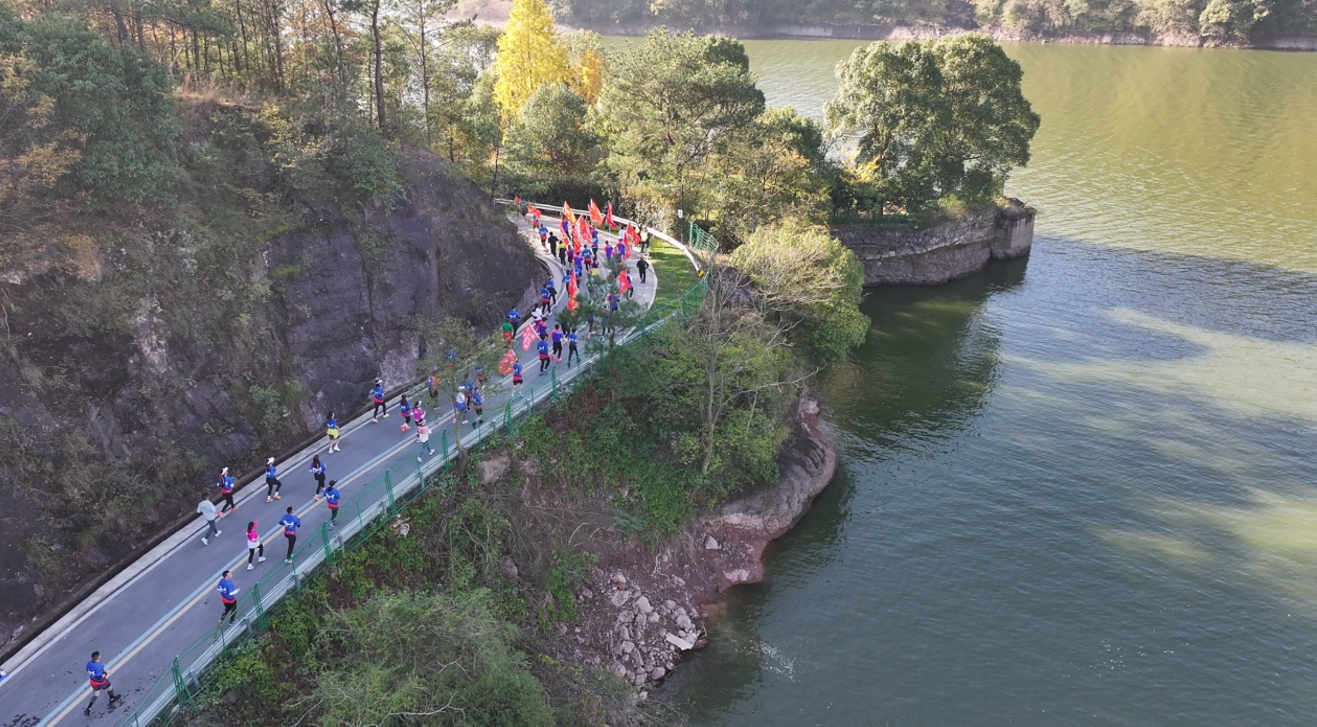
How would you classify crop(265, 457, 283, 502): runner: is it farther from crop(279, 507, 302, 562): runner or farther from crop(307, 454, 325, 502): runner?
crop(279, 507, 302, 562): runner

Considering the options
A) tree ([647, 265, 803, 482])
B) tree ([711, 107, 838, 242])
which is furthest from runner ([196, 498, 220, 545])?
tree ([711, 107, 838, 242])

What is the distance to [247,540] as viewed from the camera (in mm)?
22391

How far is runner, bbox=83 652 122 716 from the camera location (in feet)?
57.0

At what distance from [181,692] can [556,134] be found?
1648 inches

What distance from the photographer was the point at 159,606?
2036 cm

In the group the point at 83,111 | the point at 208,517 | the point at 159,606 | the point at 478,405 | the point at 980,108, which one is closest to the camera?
the point at 159,606

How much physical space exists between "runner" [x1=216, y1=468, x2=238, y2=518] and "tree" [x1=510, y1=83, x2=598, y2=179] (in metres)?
32.7

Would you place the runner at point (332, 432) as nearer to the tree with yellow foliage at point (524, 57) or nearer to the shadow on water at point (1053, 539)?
the shadow on water at point (1053, 539)

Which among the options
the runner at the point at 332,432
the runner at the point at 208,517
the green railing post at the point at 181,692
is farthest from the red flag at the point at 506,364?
the green railing post at the point at 181,692

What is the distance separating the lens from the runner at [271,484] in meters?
23.7

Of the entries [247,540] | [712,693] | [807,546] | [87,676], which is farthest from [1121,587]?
[87,676]

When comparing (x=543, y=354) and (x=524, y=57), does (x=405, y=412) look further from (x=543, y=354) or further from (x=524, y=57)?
(x=524, y=57)

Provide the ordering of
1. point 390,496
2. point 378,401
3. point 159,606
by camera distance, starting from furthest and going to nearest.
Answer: point 378,401 < point 390,496 < point 159,606

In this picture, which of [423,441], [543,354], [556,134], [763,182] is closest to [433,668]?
[423,441]
